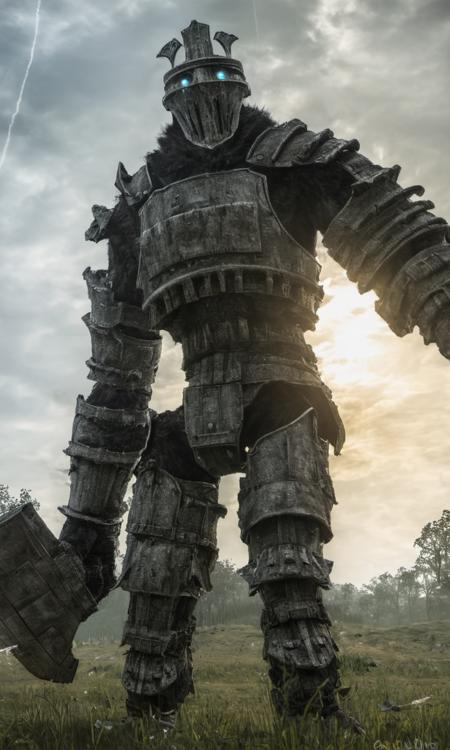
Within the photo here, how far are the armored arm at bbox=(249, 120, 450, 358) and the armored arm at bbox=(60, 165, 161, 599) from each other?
3.92 ft

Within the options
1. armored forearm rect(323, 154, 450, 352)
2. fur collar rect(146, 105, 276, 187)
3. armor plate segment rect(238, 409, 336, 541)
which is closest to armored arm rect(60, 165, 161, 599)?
fur collar rect(146, 105, 276, 187)


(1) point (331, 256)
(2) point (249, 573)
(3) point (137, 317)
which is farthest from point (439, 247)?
(3) point (137, 317)

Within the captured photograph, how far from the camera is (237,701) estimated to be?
5.10m

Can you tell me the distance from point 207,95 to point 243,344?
1.58 metres

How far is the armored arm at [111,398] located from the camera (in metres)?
3.95

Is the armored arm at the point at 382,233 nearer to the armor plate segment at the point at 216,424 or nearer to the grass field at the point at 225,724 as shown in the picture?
the armor plate segment at the point at 216,424


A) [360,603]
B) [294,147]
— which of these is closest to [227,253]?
[294,147]

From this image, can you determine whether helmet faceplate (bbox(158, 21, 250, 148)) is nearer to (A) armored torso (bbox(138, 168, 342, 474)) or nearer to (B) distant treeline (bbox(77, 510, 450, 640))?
(A) armored torso (bbox(138, 168, 342, 474))

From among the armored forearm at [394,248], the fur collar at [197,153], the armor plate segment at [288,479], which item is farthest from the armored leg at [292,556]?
the fur collar at [197,153]

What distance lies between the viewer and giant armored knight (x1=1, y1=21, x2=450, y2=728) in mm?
2748

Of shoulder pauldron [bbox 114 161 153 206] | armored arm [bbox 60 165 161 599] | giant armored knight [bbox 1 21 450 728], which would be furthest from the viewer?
armored arm [bbox 60 165 161 599]

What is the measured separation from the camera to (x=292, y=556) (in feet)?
8.72

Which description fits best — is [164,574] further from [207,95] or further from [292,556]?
[207,95]

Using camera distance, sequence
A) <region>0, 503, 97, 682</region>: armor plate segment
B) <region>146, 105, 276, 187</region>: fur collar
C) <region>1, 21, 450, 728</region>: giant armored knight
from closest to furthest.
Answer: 1. <region>1, 21, 450, 728</region>: giant armored knight
2. <region>0, 503, 97, 682</region>: armor plate segment
3. <region>146, 105, 276, 187</region>: fur collar
